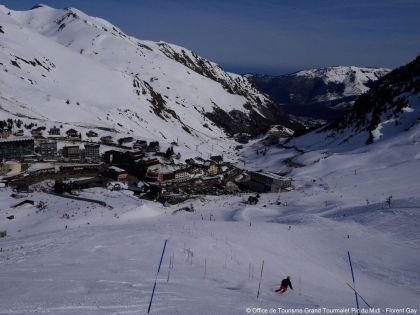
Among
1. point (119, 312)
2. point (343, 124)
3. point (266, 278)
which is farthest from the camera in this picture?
point (343, 124)

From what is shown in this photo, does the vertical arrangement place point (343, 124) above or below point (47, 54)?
below

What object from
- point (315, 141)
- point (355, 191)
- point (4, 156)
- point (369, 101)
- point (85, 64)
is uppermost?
point (85, 64)

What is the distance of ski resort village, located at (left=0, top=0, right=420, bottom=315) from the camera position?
53.2 ft

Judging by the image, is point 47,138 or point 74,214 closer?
point 74,214

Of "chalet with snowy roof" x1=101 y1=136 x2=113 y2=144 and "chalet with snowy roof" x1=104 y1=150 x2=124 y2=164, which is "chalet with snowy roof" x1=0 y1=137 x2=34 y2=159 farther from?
"chalet with snowy roof" x1=101 y1=136 x2=113 y2=144

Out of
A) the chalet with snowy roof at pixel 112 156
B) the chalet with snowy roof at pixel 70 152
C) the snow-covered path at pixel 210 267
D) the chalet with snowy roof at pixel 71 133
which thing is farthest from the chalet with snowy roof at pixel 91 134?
the snow-covered path at pixel 210 267

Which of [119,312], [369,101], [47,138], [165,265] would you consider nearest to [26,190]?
[47,138]

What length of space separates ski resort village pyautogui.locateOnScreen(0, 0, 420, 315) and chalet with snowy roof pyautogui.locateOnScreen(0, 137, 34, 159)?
6.8 inches

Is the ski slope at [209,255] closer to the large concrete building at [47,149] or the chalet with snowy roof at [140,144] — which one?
the large concrete building at [47,149]

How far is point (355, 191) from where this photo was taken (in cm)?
5588

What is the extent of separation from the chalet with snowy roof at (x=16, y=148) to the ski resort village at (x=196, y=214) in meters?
0.17

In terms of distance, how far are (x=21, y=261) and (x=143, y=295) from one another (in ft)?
30.8

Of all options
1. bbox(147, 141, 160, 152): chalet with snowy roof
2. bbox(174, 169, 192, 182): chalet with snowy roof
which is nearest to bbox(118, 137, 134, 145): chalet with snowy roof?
bbox(147, 141, 160, 152): chalet with snowy roof

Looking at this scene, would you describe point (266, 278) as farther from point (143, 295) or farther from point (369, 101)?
point (369, 101)
